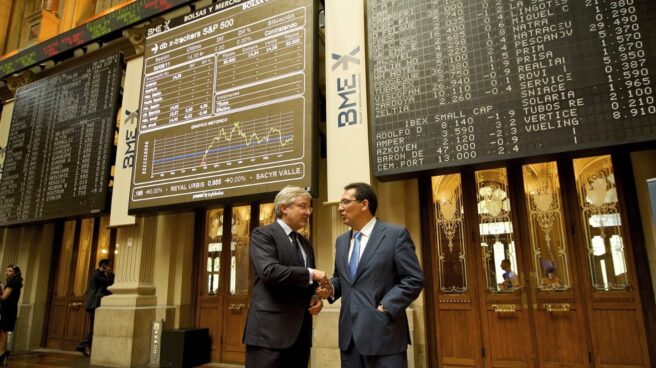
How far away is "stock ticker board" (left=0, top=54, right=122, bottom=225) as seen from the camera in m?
6.76

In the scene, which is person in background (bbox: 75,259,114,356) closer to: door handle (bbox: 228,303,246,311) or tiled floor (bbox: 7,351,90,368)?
tiled floor (bbox: 7,351,90,368)

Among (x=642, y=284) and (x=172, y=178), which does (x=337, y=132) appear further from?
(x=642, y=284)

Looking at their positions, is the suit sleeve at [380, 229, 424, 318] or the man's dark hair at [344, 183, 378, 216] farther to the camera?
the man's dark hair at [344, 183, 378, 216]

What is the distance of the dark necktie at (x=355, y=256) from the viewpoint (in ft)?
8.01

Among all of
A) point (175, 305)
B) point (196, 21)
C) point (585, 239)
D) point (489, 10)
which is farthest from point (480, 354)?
point (196, 21)

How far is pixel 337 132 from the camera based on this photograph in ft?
16.1

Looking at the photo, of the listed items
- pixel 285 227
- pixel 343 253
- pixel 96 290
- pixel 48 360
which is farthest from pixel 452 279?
pixel 48 360

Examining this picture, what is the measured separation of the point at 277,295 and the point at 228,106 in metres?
3.82

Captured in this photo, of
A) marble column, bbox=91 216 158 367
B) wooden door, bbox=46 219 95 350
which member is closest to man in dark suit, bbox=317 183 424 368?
marble column, bbox=91 216 158 367

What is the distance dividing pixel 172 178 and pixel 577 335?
5.11 metres

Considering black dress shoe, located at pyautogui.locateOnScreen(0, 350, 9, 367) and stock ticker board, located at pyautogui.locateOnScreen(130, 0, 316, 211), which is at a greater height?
stock ticker board, located at pyautogui.locateOnScreen(130, 0, 316, 211)

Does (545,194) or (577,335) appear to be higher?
(545,194)

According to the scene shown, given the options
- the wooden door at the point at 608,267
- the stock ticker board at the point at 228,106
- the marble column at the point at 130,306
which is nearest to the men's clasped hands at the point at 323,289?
the stock ticker board at the point at 228,106

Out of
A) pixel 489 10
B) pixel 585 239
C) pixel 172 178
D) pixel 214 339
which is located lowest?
pixel 214 339
